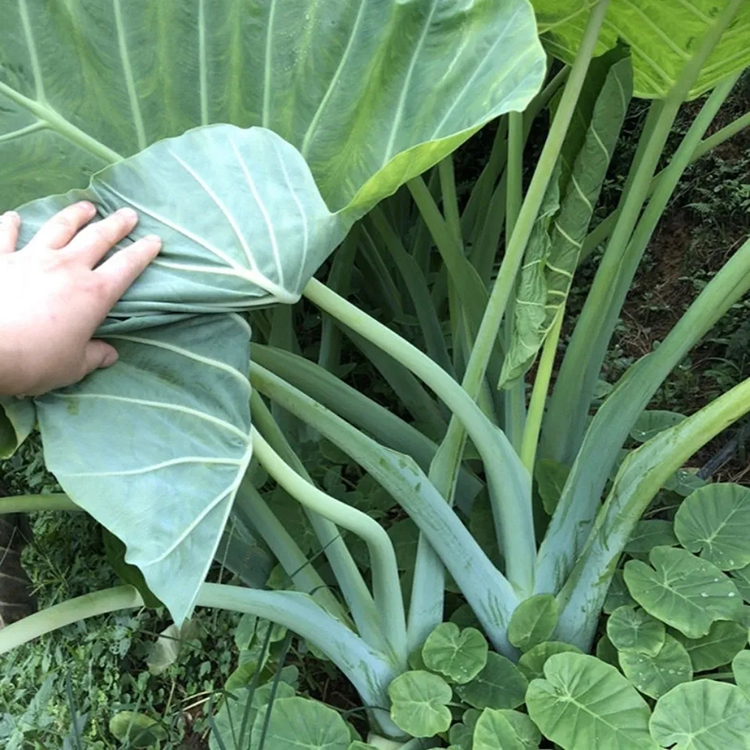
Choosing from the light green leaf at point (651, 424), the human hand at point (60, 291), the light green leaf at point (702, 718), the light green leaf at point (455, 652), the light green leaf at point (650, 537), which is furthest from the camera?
the light green leaf at point (651, 424)

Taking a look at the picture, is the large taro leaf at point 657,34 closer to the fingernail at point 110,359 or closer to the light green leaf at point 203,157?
the light green leaf at point 203,157

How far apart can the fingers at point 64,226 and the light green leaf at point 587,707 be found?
63cm

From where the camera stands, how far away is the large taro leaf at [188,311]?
1.88ft

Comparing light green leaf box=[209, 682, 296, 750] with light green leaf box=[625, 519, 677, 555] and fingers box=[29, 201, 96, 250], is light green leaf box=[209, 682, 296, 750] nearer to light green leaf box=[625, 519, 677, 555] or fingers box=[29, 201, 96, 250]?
light green leaf box=[625, 519, 677, 555]

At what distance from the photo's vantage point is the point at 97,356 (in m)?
0.61

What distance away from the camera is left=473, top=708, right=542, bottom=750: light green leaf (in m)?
0.74

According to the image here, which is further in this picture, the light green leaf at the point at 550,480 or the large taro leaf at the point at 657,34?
the light green leaf at the point at 550,480

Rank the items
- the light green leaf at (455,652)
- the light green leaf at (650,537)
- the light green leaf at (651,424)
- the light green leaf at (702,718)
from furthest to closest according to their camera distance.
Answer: the light green leaf at (651,424)
the light green leaf at (650,537)
the light green leaf at (455,652)
the light green leaf at (702,718)

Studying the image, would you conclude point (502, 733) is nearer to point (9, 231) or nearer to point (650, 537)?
point (650, 537)

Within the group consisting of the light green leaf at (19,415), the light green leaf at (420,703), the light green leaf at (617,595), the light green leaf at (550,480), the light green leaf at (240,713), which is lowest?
the light green leaf at (240,713)

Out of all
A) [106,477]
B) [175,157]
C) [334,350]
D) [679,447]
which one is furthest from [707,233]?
[106,477]

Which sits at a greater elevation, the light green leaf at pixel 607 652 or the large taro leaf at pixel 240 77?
the large taro leaf at pixel 240 77

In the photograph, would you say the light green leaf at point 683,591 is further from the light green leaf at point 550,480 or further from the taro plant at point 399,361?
the light green leaf at point 550,480

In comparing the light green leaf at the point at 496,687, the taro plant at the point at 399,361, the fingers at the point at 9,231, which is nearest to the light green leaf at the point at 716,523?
the taro plant at the point at 399,361
